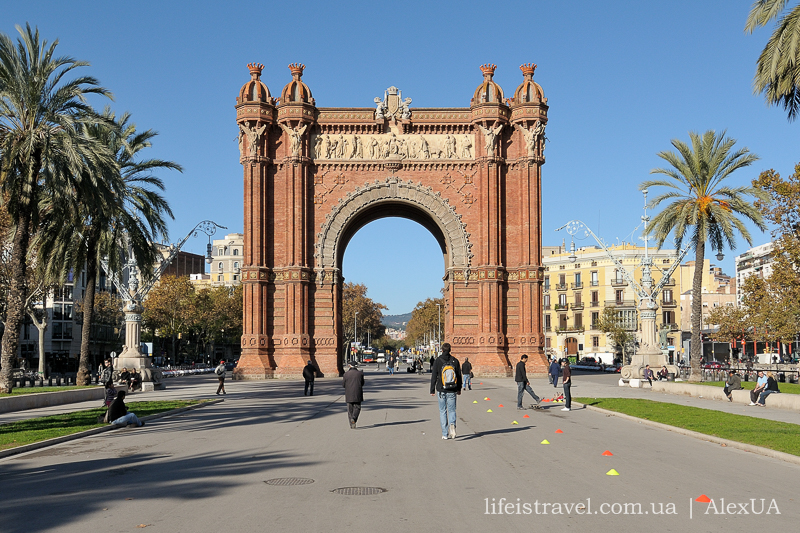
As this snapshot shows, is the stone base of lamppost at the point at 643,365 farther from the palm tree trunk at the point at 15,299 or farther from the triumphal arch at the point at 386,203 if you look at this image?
the palm tree trunk at the point at 15,299

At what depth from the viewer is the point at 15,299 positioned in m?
25.4

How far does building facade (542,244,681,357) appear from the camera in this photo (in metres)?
90.2

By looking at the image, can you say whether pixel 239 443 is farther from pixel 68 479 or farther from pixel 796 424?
pixel 796 424

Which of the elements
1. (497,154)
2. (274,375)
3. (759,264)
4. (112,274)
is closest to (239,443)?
(112,274)

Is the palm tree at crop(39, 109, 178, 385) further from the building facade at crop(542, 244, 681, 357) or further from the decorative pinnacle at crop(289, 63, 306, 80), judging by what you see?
the building facade at crop(542, 244, 681, 357)

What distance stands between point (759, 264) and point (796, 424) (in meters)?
82.8

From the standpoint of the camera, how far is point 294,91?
48500 mm

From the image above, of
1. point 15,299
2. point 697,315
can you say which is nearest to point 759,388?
point 697,315

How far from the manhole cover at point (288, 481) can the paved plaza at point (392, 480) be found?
113mm

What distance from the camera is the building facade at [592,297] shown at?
296ft

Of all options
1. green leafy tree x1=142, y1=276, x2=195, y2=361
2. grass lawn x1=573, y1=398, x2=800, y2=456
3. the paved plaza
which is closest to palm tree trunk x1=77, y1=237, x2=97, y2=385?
the paved plaza

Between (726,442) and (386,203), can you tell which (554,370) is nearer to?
(726,442)

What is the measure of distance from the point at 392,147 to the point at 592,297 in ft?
167

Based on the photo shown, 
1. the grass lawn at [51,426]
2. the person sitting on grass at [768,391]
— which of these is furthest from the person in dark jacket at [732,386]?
the grass lawn at [51,426]
